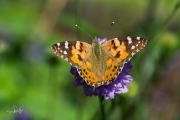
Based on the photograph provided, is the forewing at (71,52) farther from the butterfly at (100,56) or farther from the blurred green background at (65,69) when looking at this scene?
the blurred green background at (65,69)

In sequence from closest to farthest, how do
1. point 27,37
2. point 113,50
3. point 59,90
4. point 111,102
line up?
point 113,50
point 111,102
point 59,90
point 27,37

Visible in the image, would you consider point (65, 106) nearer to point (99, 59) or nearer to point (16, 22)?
point (16, 22)

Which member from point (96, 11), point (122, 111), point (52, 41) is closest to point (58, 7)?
point (52, 41)

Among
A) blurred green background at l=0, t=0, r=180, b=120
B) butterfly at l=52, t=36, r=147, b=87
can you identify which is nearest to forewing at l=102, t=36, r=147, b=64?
butterfly at l=52, t=36, r=147, b=87

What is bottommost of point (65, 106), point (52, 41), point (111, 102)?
point (111, 102)

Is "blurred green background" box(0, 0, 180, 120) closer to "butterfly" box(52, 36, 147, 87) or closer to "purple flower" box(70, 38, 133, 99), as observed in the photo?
"purple flower" box(70, 38, 133, 99)

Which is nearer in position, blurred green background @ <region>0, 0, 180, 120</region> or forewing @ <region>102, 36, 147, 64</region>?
forewing @ <region>102, 36, 147, 64</region>
